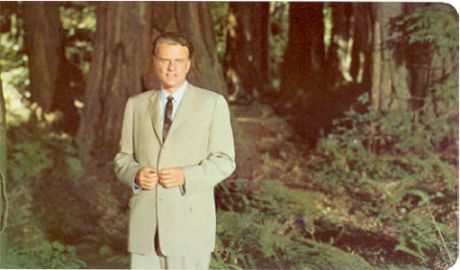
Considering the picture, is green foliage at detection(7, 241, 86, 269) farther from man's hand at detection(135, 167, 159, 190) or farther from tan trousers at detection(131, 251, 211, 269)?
man's hand at detection(135, 167, 159, 190)

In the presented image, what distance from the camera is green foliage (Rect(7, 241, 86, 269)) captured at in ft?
15.2

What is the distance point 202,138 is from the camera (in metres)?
3.60

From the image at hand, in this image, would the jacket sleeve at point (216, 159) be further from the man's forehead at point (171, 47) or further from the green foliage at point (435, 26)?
the green foliage at point (435, 26)

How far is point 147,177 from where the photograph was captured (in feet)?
11.4

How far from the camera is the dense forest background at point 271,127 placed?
4.89m

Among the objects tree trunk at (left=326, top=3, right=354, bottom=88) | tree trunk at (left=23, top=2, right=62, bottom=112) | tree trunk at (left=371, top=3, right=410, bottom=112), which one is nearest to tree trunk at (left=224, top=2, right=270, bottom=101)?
tree trunk at (left=326, top=3, right=354, bottom=88)

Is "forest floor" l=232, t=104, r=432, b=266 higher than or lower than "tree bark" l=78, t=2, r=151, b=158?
lower

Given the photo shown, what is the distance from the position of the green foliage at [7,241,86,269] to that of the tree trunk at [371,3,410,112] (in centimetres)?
293

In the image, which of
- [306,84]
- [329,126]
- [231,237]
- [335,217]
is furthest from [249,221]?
[306,84]

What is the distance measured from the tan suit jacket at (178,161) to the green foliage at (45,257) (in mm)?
1256

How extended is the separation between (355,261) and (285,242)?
1.64 feet

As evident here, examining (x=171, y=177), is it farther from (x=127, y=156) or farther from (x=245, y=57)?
(x=245, y=57)

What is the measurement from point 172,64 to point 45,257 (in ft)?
6.34

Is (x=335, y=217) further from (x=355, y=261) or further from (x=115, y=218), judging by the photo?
(x=115, y=218)
